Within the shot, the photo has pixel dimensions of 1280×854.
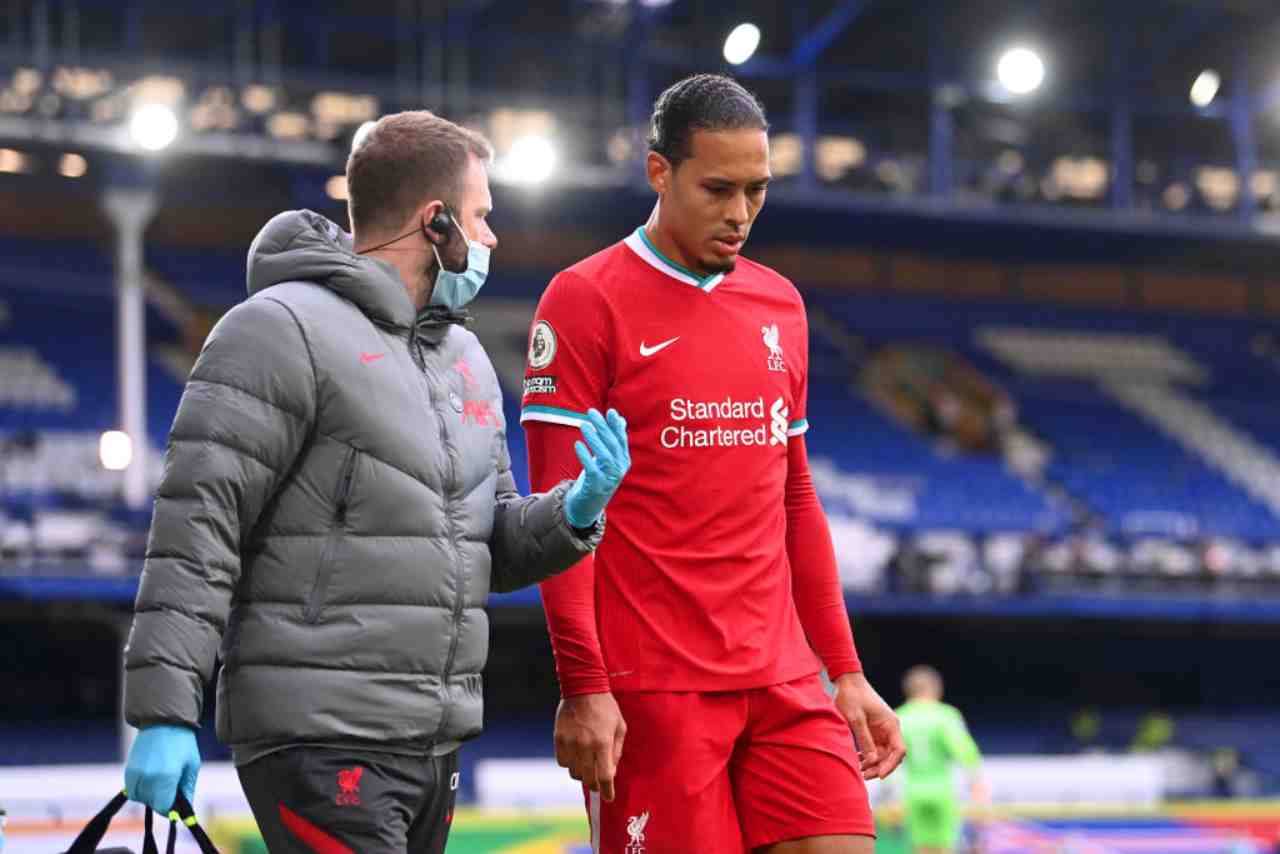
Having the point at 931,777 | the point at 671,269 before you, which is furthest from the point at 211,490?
the point at 931,777

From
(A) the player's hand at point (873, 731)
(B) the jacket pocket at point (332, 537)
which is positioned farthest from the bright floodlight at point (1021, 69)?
(B) the jacket pocket at point (332, 537)

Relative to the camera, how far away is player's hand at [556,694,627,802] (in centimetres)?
398

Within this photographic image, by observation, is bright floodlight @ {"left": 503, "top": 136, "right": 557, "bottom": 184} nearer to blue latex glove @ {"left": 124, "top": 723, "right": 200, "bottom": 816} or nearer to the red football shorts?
the red football shorts

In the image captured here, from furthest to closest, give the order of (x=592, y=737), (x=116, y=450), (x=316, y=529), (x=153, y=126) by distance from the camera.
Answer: (x=116, y=450) < (x=153, y=126) < (x=592, y=737) < (x=316, y=529)

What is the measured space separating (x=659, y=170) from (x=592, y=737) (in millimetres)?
1243

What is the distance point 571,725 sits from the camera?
402 cm

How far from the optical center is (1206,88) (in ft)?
88.4

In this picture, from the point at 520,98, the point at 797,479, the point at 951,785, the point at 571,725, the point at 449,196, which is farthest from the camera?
the point at 520,98

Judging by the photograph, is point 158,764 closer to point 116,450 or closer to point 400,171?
point 400,171

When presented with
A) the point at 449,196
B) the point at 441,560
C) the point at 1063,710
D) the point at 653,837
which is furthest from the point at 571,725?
the point at 1063,710

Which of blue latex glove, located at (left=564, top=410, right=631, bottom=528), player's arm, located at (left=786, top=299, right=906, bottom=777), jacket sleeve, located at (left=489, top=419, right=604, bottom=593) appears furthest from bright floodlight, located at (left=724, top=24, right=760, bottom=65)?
blue latex glove, located at (left=564, top=410, right=631, bottom=528)

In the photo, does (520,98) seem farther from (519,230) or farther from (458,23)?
(519,230)

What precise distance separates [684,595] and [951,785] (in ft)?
31.9

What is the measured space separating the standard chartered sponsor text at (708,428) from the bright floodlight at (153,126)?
53.8 feet
